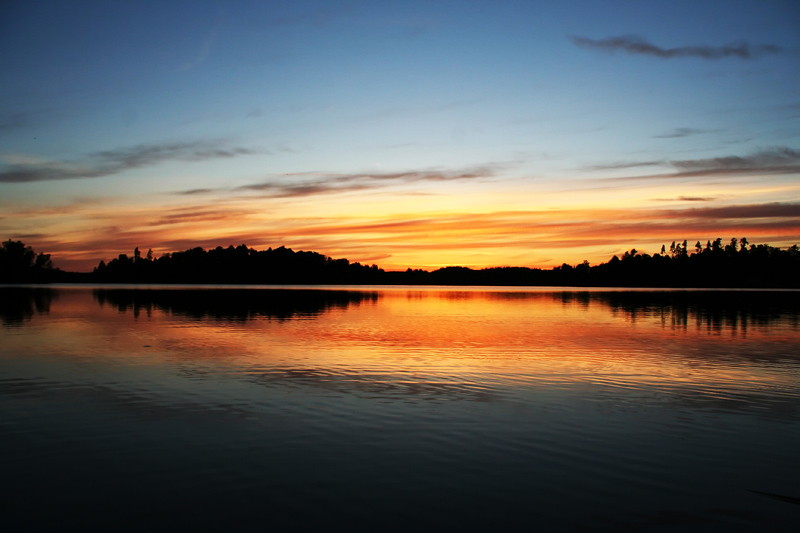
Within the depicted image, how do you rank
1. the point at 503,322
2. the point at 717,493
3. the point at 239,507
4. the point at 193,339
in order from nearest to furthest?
the point at 239,507 < the point at 717,493 < the point at 193,339 < the point at 503,322

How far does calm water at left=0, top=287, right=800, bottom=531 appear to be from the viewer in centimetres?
825

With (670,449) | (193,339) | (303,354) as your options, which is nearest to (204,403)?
(303,354)

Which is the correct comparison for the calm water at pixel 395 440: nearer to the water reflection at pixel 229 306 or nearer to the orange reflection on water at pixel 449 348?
the orange reflection on water at pixel 449 348

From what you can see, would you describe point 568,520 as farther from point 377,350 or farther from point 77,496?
point 377,350

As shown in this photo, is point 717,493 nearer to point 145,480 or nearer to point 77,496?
point 145,480

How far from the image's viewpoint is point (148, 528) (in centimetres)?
765

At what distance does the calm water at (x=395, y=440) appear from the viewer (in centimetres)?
825

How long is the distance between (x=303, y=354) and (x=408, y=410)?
1090cm

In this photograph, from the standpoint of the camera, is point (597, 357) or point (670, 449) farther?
point (597, 357)

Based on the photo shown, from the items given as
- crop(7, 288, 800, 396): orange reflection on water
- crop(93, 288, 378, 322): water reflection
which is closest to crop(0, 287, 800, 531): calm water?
crop(7, 288, 800, 396): orange reflection on water

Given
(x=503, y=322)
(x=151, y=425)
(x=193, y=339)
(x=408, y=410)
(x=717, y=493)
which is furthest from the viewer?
(x=503, y=322)

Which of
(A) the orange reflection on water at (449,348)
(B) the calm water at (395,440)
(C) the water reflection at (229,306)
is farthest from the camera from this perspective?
(C) the water reflection at (229,306)

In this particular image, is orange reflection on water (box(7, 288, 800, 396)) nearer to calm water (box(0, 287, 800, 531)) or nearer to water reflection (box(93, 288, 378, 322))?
calm water (box(0, 287, 800, 531))

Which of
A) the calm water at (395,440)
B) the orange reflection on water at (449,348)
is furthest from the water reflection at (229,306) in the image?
the calm water at (395,440)
